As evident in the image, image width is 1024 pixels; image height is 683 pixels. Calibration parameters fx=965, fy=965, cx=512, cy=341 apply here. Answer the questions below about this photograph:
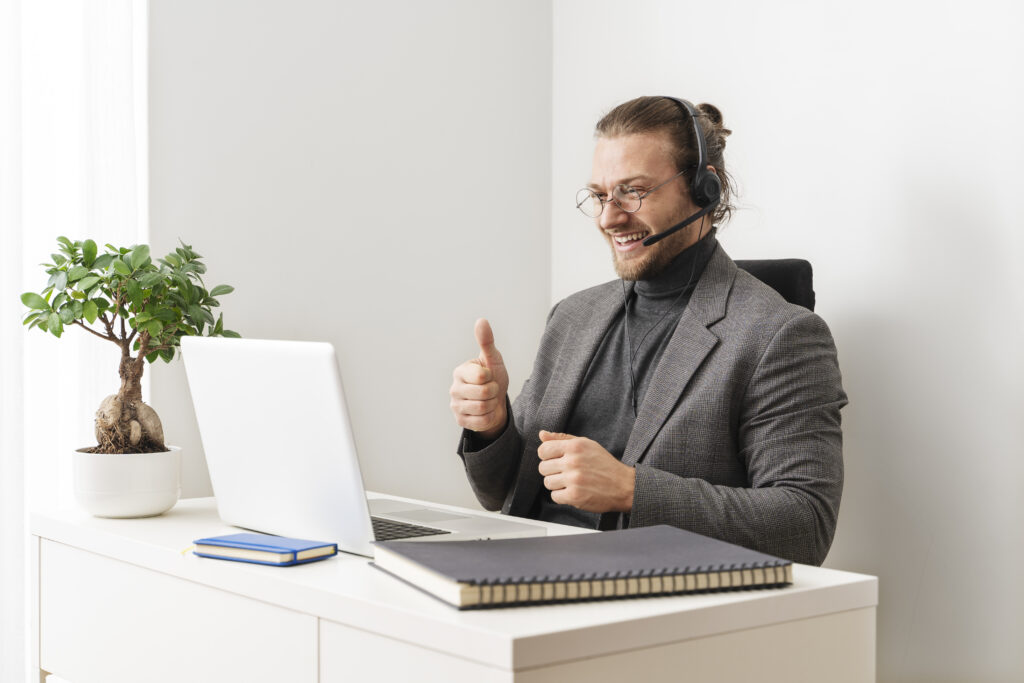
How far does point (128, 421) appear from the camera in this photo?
1.35 m

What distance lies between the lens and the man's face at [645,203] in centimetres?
156

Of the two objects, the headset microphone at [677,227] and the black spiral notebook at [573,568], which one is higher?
the headset microphone at [677,227]

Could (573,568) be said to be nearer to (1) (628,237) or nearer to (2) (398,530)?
(2) (398,530)

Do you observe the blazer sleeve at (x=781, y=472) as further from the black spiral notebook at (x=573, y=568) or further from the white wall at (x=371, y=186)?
the white wall at (x=371, y=186)

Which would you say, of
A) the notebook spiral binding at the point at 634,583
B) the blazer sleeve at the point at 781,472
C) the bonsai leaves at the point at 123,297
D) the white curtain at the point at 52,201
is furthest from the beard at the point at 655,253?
the white curtain at the point at 52,201

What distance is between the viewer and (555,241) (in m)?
2.46

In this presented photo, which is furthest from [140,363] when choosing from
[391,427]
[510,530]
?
[391,427]

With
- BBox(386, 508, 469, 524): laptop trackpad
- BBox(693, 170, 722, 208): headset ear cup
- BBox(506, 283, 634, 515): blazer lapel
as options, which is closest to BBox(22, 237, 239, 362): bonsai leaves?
BBox(386, 508, 469, 524): laptop trackpad

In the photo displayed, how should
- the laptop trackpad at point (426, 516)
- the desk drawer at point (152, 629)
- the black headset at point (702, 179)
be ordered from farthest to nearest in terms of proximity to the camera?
the black headset at point (702, 179) < the laptop trackpad at point (426, 516) < the desk drawer at point (152, 629)

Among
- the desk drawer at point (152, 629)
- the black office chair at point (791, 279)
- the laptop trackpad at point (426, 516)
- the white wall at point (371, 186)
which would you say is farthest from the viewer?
the white wall at point (371, 186)

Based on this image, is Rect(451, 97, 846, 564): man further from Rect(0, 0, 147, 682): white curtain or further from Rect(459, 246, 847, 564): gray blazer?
Rect(0, 0, 147, 682): white curtain

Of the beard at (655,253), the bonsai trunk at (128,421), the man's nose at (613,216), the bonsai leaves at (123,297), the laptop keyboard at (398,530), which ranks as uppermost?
the man's nose at (613,216)

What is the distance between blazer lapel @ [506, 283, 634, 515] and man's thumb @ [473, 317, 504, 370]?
213 millimetres

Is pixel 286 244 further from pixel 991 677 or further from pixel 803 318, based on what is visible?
pixel 991 677
